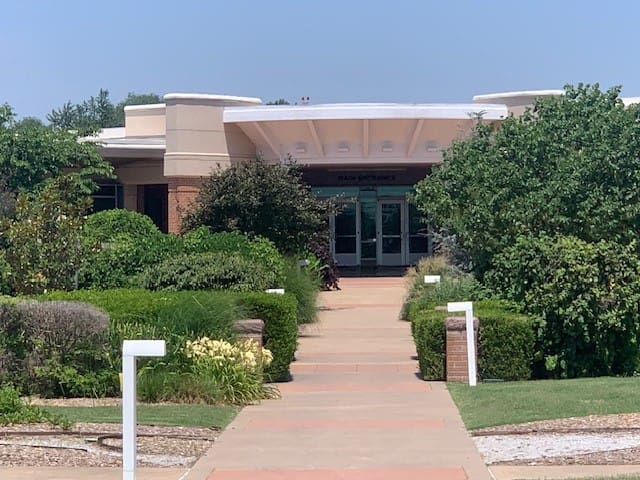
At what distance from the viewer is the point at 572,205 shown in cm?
1838

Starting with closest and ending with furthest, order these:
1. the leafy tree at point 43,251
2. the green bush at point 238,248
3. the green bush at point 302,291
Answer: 1. the leafy tree at point 43,251
2. the green bush at point 238,248
3. the green bush at point 302,291

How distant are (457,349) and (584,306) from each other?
1.88m

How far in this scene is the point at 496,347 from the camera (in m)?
15.0

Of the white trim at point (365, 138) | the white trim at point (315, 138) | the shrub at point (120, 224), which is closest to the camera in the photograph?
the shrub at point (120, 224)

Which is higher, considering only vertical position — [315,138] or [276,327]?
[315,138]

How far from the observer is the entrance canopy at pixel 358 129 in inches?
1366

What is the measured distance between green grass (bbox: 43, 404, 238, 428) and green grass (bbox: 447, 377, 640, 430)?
2671 mm

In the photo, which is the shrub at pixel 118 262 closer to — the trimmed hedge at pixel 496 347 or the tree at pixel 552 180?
the tree at pixel 552 180

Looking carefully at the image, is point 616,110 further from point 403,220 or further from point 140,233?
point 403,220

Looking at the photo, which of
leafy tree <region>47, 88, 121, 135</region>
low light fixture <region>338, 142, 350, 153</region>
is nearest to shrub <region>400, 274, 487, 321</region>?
low light fixture <region>338, 142, 350, 153</region>

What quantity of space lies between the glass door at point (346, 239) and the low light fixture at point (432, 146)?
22.9 feet

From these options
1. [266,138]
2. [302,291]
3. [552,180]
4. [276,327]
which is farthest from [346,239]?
[276,327]

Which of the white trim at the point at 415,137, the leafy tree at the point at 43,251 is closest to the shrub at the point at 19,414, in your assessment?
the leafy tree at the point at 43,251

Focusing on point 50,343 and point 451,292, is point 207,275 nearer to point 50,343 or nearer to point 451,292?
point 451,292
